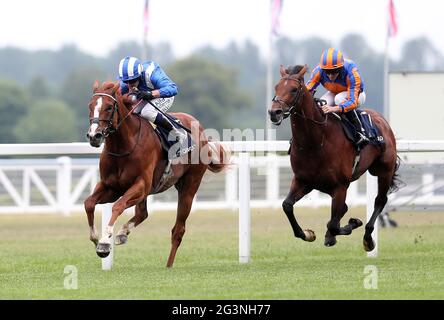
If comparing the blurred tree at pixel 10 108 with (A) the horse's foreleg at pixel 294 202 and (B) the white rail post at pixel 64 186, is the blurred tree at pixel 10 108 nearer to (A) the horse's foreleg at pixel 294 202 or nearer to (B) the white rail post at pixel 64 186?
(B) the white rail post at pixel 64 186

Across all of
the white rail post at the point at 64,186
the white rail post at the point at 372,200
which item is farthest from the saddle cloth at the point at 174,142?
the white rail post at the point at 64,186

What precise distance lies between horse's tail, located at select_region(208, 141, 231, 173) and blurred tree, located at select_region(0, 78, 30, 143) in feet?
99.6

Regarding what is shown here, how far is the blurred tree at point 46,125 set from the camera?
44.4m

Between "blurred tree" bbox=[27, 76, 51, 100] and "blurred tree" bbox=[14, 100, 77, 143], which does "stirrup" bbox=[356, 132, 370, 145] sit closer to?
"blurred tree" bbox=[14, 100, 77, 143]

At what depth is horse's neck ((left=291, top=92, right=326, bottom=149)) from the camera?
10.5m

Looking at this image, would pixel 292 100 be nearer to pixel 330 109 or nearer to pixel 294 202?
pixel 330 109

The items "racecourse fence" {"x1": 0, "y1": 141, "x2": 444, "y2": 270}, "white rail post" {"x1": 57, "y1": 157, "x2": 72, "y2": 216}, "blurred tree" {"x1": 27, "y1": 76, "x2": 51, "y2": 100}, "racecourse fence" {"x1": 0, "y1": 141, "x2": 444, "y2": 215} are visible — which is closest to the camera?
"racecourse fence" {"x1": 0, "y1": 141, "x2": 444, "y2": 270}

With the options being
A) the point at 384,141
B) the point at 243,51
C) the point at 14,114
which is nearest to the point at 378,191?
the point at 384,141

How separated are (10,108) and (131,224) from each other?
1613 inches

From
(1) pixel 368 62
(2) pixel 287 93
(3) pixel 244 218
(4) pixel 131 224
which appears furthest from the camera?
(1) pixel 368 62

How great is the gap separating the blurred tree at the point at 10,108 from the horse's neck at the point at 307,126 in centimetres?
3191

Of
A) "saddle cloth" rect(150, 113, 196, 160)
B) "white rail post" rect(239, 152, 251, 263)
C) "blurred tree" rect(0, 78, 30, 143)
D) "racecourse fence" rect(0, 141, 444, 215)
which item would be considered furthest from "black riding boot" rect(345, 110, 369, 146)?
"blurred tree" rect(0, 78, 30, 143)

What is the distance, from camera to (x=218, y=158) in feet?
39.1
